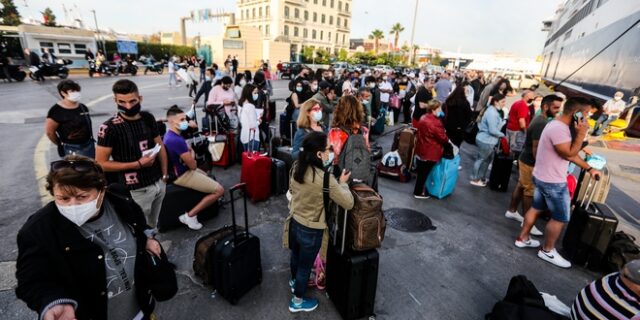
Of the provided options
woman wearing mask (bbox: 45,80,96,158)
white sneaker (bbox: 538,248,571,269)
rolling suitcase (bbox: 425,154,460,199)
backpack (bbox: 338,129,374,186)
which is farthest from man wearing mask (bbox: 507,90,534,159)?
woman wearing mask (bbox: 45,80,96,158)

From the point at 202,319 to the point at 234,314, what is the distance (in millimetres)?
285

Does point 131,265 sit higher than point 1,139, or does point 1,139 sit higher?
point 131,265

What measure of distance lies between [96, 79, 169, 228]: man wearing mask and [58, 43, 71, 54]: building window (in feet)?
94.9

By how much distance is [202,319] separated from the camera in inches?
112

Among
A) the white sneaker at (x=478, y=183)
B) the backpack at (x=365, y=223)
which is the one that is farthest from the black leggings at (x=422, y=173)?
the backpack at (x=365, y=223)

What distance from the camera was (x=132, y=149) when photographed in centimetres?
296

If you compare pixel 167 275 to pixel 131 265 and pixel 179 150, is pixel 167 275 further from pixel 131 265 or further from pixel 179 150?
pixel 179 150

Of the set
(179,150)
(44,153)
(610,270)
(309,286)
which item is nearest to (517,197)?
(610,270)

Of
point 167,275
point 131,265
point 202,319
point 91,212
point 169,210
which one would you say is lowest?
point 202,319

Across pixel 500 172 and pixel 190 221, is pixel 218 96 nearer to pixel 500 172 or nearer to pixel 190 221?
pixel 190 221

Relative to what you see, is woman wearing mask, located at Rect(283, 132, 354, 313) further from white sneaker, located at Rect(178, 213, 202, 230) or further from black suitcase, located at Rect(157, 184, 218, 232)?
black suitcase, located at Rect(157, 184, 218, 232)

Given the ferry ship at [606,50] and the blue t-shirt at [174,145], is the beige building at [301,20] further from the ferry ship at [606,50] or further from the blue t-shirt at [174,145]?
the blue t-shirt at [174,145]

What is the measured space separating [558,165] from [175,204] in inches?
189

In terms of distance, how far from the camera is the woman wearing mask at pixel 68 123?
13.0 ft
